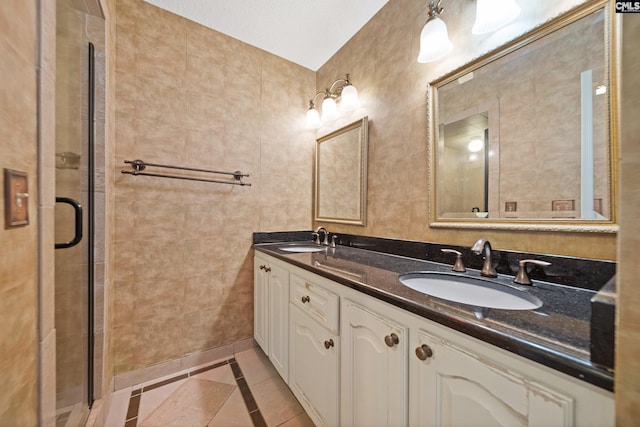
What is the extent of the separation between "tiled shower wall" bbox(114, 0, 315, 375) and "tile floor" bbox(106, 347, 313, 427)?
0.17 metres

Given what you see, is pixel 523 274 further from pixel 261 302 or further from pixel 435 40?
pixel 261 302

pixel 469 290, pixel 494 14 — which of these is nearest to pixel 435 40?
pixel 494 14

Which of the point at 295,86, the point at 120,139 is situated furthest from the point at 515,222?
the point at 120,139

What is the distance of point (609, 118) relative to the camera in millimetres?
744

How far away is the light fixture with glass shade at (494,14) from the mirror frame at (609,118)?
0.29 feet

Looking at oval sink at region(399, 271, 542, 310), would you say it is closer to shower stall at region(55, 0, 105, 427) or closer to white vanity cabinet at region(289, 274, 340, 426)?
white vanity cabinet at region(289, 274, 340, 426)

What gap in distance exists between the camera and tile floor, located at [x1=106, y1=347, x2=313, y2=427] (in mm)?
1231

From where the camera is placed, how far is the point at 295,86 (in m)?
2.08

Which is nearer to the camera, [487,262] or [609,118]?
[609,118]

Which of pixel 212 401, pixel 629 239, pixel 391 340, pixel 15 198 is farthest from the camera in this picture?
pixel 212 401

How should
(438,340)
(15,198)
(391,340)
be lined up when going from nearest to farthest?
(15,198) → (438,340) → (391,340)

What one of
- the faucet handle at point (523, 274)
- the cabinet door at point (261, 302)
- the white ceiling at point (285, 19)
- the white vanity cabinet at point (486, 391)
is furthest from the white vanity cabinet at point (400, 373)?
the white ceiling at point (285, 19)

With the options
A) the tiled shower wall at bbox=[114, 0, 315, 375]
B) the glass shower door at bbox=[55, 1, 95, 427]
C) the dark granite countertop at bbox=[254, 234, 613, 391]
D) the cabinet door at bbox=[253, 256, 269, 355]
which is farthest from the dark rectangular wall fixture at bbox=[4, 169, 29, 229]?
the cabinet door at bbox=[253, 256, 269, 355]

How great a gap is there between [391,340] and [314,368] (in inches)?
22.0
